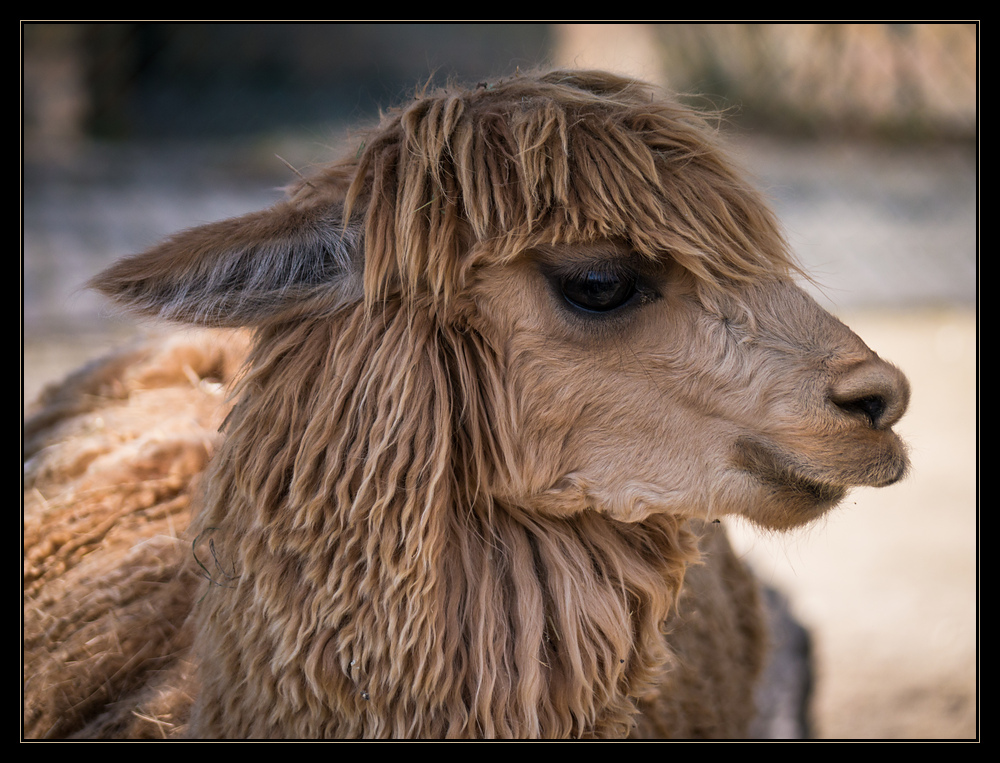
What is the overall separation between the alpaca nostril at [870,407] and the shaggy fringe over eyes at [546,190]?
0.32 m

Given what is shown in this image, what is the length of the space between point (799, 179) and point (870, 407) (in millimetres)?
10071

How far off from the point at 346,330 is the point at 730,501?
0.88m

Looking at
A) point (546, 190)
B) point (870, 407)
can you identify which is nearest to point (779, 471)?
point (870, 407)

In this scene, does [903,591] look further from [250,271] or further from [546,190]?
[250,271]

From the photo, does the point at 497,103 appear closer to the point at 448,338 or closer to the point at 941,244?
the point at 448,338

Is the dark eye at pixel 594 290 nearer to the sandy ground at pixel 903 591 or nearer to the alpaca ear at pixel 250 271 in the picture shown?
the alpaca ear at pixel 250 271

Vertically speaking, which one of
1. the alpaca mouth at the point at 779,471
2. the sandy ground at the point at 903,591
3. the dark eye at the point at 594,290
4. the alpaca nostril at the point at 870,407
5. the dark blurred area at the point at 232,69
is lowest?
the sandy ground at the point at 903,591

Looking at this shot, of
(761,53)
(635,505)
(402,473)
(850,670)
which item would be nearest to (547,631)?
(635,505)

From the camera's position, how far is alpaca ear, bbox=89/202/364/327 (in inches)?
61.2

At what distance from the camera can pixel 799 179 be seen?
34.9 feet

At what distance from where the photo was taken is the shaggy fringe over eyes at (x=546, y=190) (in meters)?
1.58

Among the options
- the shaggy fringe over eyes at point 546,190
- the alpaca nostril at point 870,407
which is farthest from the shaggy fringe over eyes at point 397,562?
the alpaca nostril at point 870,407

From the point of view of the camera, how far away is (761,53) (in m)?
12.0

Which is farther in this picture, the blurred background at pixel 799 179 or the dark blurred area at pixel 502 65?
the dark blurred area at pixel 502 65
